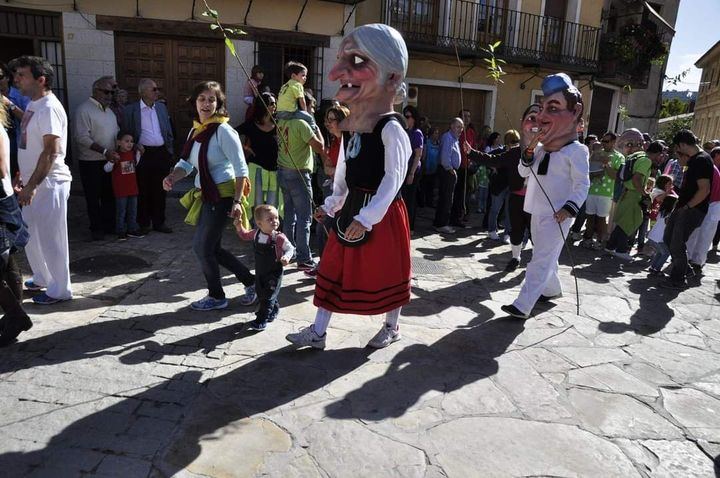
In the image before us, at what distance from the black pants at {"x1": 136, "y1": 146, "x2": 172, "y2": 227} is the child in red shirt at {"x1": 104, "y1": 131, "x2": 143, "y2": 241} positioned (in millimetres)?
203

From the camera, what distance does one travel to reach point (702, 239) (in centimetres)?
684

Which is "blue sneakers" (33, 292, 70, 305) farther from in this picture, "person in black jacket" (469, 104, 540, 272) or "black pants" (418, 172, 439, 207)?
"black pants" (418, 172, 439, 207)

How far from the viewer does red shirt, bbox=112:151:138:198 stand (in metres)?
6.23

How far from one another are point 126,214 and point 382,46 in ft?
15.0

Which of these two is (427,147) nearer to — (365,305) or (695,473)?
(365,305)

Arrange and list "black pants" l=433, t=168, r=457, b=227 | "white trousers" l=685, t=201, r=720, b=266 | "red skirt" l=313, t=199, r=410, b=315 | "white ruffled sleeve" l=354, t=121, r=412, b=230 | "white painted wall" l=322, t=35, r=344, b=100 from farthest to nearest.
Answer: "white painted wall" l=322, t=35, r=344, b=100
"black pants" l=433, t=168, r=457, b=227
"white trousers" l=685, t=201, r=720, b=266
"red skirt" l=313, t=199, r=410, b=315
"white ruffled sleeve" l=354, t=121, r=412, b=230

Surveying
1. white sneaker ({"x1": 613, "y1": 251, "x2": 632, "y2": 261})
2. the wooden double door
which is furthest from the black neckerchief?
the wooden double door

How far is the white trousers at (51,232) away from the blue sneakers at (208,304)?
1050mm

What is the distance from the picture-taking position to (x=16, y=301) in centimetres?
348

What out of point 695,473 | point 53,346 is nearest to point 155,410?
point 53,346

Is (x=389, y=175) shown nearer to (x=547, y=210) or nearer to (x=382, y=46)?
(x=382, y=46)

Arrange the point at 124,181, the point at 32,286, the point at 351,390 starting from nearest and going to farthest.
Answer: the point at 351,390
the point at 32,286
the point at 124,181

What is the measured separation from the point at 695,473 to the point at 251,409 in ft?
7.62

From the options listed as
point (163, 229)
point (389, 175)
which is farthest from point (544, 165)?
point (163, 229)
